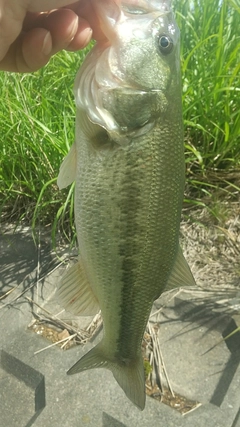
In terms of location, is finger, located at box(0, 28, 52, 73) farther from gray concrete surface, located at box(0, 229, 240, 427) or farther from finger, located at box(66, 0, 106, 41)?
gray concrete surface, located at box(0, 229, 240, 427)

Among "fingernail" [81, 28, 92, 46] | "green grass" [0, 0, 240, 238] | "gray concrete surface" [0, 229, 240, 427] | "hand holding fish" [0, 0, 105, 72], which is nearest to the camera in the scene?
"hand holding fish" [0, 0, 105, 72]

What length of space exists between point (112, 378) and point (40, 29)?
1.38 m

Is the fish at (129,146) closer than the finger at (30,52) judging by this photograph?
Yes

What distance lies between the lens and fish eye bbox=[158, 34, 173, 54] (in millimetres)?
999

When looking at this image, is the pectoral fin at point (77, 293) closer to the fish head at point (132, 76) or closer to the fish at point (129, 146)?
the fish at point (129, 146)

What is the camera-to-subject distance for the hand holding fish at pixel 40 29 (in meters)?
1.11

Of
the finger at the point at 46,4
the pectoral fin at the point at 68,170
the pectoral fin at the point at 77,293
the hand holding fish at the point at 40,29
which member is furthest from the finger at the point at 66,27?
the pectoral fin at the point at 77,293

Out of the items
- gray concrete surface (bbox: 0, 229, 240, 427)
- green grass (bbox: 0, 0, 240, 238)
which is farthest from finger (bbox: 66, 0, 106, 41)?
gray concrete surface (bbox: 0, 229, 240, 427)

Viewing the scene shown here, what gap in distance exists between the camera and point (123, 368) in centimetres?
118

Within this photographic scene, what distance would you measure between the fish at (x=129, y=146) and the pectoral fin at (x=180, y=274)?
0.05 metres

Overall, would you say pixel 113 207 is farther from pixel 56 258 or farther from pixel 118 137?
pixel 56 258

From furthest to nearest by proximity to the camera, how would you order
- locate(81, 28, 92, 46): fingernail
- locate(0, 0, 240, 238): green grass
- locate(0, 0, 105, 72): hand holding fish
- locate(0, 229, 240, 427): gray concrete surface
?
locate(0, 0, 240, 238): green grass < locate(0, 229, 240, 427): gray concrete surface < locate(81, 28, 92, 46): fingernail < locate(0, 0, 105, 72): hand holding fish

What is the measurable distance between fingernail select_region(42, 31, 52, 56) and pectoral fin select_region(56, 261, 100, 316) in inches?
29.4

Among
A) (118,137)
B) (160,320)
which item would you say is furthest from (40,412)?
(118,137)
